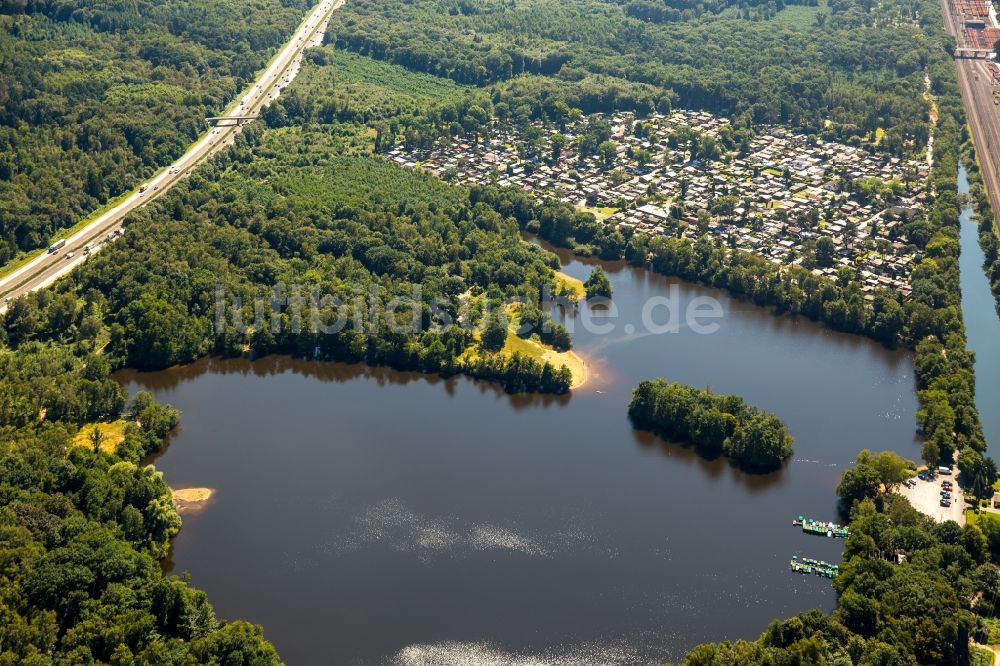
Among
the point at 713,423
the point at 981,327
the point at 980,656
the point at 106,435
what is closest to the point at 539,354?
the point at 713,423

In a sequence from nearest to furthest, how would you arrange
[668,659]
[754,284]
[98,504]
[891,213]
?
[668,659], [98,504], [754,284], [891,213]

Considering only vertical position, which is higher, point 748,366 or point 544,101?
point 544,101

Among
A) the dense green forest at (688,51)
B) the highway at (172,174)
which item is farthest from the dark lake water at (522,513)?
the dense green forest at (688,51)

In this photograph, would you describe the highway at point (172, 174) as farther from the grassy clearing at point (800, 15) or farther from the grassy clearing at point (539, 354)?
the grassy clearing at point (800, 15)

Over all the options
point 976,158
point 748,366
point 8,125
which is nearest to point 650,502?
point 748,366

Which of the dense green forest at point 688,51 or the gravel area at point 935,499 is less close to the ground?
the dense green forest at point 688,51

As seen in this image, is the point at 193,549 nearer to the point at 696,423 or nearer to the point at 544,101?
the point at 696,423
